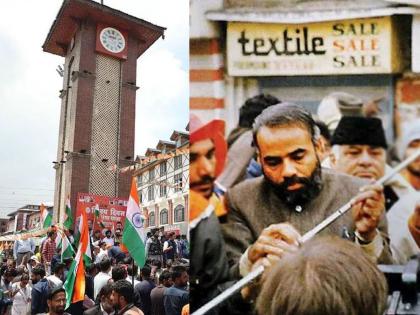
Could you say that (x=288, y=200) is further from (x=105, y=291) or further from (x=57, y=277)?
(x=57, y=277)

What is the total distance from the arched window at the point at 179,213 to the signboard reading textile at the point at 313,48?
1427 inches

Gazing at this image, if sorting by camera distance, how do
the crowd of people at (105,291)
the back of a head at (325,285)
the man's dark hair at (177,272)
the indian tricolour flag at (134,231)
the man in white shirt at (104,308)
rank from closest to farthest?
1. the back of a head at (325,285)
2. the crowd of people at (105,291)
3. the man in white shirt at (104,308)
4. the man's dark hair at (177,272)
5. the indian tricolour flag at (134,231)

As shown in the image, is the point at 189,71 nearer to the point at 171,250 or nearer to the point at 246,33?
the point at 246,33

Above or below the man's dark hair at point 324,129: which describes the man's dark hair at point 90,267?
below

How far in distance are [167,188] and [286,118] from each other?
39.5 m

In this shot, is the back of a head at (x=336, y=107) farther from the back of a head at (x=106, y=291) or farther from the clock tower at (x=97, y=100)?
the clock tower at (x=97, y=100)

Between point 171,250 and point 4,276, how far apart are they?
6.04m

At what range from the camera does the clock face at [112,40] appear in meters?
32.1

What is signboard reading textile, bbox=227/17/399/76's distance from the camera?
6.14 feet

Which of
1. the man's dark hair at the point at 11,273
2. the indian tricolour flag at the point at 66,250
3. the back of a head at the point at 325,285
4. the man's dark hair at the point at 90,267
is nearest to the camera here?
the back of a head at the point at 325,285

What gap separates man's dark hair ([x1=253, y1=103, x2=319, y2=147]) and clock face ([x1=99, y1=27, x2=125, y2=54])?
31.5 m

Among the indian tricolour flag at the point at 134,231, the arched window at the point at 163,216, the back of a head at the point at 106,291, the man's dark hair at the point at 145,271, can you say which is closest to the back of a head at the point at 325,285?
the back of a head at the point at 106,291

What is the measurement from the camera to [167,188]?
4112 cm

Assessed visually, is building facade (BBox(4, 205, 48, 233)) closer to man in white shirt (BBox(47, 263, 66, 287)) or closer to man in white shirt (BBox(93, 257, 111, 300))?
man in white shirt (BBox(47, 263, 66, 287))
